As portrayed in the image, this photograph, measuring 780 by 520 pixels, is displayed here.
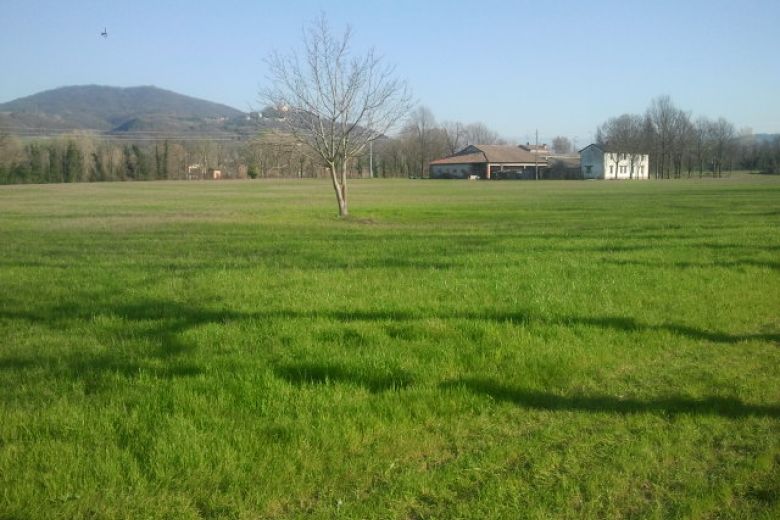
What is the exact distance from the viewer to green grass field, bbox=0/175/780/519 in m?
4.07

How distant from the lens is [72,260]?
47.5 feet

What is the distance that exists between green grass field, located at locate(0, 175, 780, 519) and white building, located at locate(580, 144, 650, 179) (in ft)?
407

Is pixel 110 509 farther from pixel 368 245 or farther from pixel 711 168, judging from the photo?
pixel 711 168

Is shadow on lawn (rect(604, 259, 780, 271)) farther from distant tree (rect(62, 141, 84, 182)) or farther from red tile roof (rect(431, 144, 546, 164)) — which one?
red tile roof (rect(431, 144, 546, 164))

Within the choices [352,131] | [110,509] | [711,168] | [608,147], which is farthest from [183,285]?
[711,168]

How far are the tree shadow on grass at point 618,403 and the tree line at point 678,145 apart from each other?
13728cm

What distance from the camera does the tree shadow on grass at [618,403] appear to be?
5.44 metres

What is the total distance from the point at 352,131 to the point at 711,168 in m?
138

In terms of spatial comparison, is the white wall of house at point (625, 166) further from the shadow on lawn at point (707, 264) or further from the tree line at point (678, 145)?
the shadow on lawn at point (707, 264)

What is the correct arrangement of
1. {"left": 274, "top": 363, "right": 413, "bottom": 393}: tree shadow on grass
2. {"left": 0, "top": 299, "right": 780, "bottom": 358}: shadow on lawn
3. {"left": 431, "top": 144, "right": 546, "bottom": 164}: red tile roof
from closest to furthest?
{"left": 274, "top": 363, "right": 413, "bottom": 393}: tree shadow on grass < {"left": 0, "top": 299, "right": 780, "bottom": 358}: shadow on lawn < {"left": 431, "top": 144, "right": 546, "bottom": 164}: red tile roof

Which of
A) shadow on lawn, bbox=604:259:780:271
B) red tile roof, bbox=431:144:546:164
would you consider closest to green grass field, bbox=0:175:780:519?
shadow on lawn, bbox=604:259:780:271

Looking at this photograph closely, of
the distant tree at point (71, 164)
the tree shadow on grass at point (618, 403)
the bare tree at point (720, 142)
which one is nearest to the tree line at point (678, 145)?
the bare tree at point (720, 142)

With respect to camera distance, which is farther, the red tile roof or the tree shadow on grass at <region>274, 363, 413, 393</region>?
the red tile roof

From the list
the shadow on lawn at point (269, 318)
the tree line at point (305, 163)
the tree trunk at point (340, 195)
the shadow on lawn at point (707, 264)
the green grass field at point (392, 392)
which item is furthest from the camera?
the tree line at point (305, 163)
